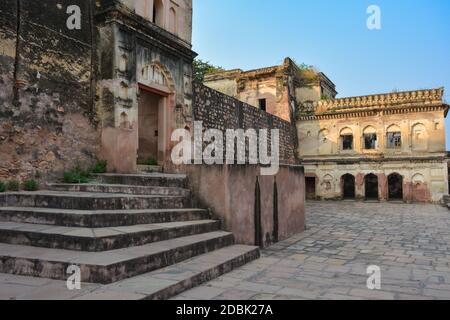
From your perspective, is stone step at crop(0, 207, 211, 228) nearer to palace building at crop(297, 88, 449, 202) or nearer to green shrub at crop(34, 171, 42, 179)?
green shrub at crop(34, 171, 42, 179)

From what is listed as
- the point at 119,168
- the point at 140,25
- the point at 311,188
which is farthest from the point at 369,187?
the point at 119,168

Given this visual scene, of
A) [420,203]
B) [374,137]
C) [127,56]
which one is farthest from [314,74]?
[127,56]

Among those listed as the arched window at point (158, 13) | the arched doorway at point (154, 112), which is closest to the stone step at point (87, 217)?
the arched doorway at point (154, 112)

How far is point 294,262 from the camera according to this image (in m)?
4.90

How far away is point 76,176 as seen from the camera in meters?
6.59

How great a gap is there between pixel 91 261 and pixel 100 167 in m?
4.36

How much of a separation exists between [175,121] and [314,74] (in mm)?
15830

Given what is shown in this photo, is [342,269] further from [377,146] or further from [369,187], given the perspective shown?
[369,187]

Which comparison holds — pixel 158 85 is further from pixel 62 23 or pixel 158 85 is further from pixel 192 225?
pixel 192 225

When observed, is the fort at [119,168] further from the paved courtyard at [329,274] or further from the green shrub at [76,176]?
the paved courtyard at [329,274]

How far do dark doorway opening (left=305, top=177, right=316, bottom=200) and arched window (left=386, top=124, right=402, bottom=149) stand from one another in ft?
15.1

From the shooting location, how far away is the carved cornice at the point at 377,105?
61.1ft

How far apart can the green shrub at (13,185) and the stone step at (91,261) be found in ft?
6.94
